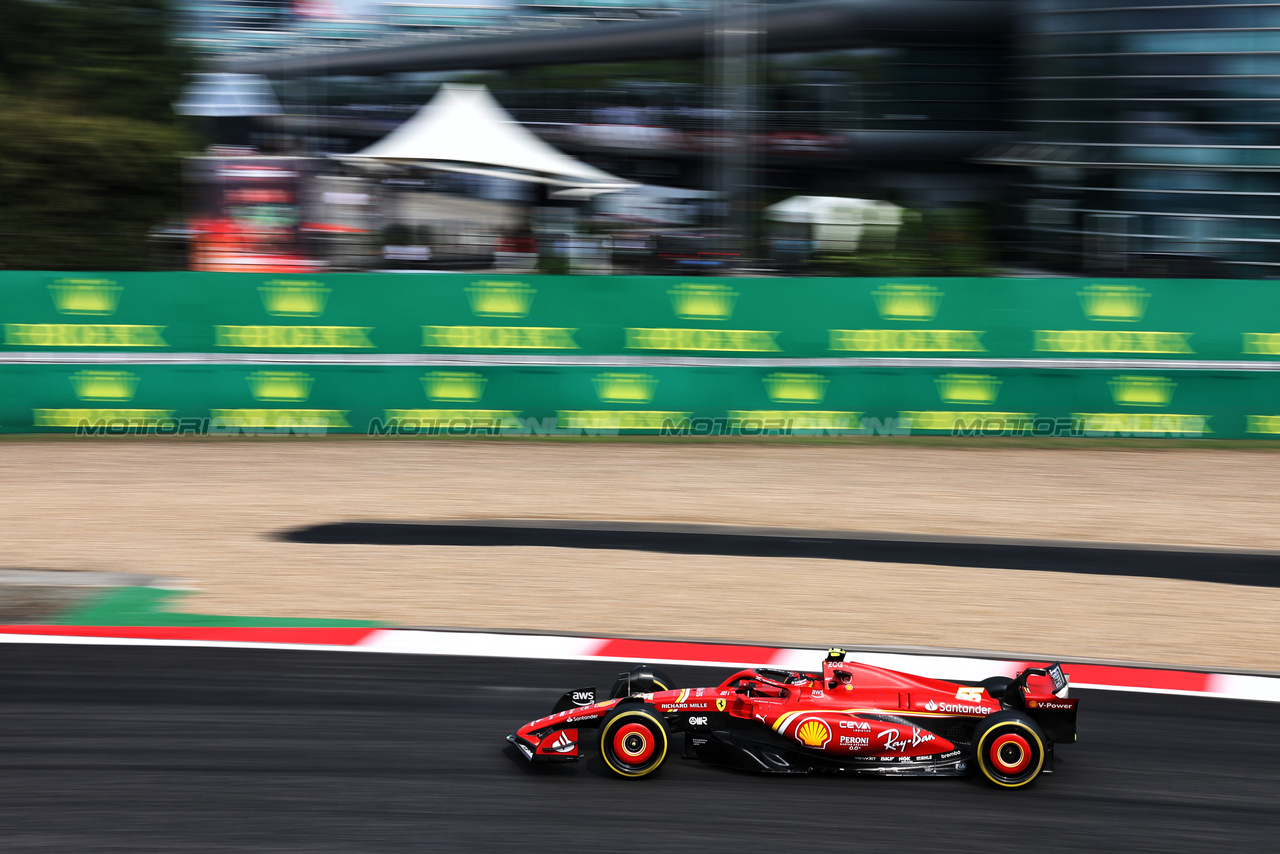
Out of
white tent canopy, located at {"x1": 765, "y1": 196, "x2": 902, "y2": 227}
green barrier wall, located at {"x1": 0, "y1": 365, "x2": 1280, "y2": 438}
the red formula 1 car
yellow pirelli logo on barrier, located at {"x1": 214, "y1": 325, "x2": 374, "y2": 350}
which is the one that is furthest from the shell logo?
white tent canopy, located at {"x1": 765, "y1": 196, "x2": 902, "y2": 227}

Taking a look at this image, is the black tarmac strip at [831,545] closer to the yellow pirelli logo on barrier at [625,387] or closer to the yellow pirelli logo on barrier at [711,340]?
the yellow pirelli logo on barrier at [625,387]

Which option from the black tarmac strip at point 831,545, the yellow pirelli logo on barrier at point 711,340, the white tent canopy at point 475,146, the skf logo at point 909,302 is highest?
the white tent canopy at point 475,146

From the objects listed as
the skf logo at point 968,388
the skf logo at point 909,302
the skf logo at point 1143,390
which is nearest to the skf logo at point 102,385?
the skf logo at point 909,302

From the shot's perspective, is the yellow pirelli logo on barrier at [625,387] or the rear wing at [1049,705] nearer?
the rear wing at [1049,705]

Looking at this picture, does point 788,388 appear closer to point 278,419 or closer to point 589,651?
point 278,419

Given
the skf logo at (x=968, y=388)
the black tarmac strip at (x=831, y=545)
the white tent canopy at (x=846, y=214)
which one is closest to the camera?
the black tarmac strip at (x=831, y=545)

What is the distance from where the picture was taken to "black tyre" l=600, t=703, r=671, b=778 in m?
4.45

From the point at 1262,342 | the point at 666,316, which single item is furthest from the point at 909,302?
the point at 1262,342

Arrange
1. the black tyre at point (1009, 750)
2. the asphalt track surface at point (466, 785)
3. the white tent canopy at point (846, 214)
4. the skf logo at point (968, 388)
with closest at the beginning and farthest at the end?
1. the asphalt track surface at point (466, 785)
2. the black tyre at point (1009, 750)
3. the skf logo at point (968, 388)
4. the white tent canopy at point (846, 214)

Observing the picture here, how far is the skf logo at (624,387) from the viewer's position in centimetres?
1223

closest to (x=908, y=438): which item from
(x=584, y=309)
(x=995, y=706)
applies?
(x=584, y=309)

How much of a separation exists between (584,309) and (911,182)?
18487mm

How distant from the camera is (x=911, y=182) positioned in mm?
28734

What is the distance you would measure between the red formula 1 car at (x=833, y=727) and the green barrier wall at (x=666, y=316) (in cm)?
779
